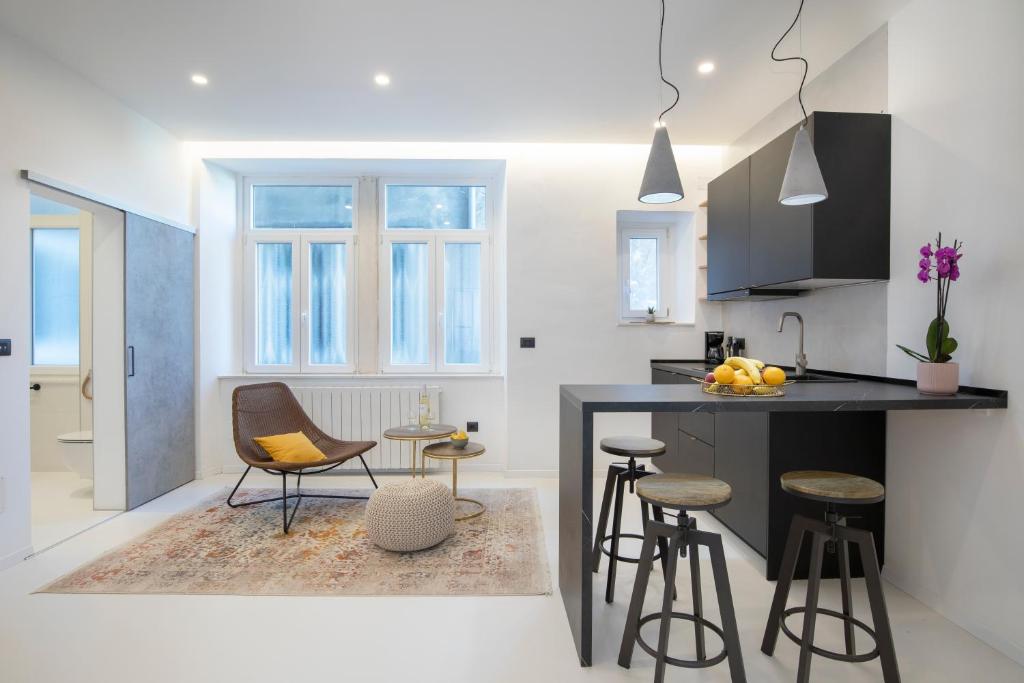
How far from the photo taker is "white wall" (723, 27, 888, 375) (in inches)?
103

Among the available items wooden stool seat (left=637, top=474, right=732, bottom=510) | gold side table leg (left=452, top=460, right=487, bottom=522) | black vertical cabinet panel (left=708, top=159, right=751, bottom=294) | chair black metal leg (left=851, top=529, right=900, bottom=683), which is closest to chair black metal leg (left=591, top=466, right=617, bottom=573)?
wooden stool seat (left=637, top=474, right=732, bottom=510)

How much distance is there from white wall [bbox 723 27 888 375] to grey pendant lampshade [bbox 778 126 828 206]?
3.16ft

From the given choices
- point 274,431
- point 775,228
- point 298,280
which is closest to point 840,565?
point 775,228

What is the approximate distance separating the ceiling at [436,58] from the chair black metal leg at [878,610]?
2.34 meters

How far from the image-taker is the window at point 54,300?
4.64 metres

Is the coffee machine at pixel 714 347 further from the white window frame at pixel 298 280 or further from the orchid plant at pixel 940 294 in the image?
the white window frame at pixel 298 280

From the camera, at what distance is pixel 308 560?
275cm

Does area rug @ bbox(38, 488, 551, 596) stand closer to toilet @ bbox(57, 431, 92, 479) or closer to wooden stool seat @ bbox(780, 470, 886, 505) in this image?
toilet @ bbox(57, 431, 92, 479)

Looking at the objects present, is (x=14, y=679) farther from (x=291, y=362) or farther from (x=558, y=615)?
(x=291, y=362)

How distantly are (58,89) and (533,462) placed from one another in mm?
3988

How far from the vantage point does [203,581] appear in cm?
251

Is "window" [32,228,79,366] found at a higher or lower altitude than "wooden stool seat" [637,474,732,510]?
higher

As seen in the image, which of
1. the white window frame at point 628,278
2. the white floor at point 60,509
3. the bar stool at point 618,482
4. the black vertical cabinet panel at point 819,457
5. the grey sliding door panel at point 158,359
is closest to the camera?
the bar stool at point 618,482

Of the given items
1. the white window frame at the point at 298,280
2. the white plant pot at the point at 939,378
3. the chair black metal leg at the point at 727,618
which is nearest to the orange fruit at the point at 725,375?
the chair black metal leg at the point at 727,618
